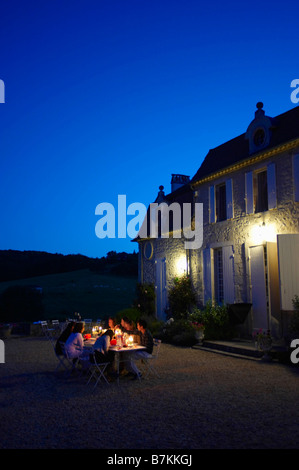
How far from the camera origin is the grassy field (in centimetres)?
3691

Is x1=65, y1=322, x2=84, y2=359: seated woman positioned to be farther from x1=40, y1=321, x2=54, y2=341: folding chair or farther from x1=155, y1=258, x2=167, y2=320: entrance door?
x1=155, y1=258, x2=167, y2=320: entrance door

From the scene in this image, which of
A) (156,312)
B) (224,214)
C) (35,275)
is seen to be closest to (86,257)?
(35,275)

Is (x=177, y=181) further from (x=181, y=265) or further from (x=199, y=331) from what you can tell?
(x=199, y=331)

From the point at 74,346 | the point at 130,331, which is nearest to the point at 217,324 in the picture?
the point at 130,331

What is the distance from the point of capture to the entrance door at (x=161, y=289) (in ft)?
53.2

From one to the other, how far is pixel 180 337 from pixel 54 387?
18.8ft

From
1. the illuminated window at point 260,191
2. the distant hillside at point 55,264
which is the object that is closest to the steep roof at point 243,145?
the illuminated window at point 260,191

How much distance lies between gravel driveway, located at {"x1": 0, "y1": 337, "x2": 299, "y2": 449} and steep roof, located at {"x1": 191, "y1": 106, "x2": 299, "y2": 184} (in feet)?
20.5

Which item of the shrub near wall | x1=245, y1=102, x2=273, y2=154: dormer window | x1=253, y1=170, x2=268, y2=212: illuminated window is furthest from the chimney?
the shrub near wall

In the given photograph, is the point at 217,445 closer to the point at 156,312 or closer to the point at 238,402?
the point at 238,402

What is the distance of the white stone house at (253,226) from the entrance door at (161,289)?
2.52 feet

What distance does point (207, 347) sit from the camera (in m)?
11.2

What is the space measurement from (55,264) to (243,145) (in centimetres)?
4533
